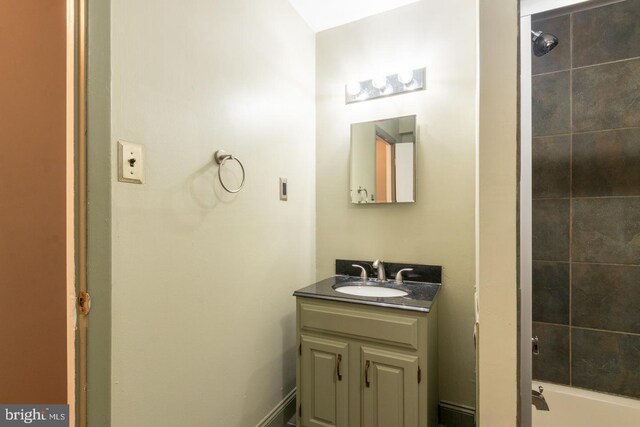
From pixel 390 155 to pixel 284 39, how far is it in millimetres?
916

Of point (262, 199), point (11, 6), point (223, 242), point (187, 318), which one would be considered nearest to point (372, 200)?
point (262, 199)

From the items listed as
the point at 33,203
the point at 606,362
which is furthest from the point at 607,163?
the point at 33,203

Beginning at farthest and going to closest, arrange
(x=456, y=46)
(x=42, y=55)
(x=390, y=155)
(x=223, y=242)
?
(x=390, y=155)
(x=456, y=46)
(x=223, y=242)
(x=42, y=55)

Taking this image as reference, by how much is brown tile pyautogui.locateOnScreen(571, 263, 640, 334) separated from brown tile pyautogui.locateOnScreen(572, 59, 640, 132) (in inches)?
29.8

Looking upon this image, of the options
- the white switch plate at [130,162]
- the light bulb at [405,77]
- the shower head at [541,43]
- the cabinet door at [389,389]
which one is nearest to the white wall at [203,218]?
the white switch plate at [130,162]

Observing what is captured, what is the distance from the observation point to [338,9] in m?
1.83

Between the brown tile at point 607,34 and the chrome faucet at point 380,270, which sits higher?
the brown tile at point 607,34

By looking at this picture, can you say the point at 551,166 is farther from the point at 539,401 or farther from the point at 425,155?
the point at 539,401

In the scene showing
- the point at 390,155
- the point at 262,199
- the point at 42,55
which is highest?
the point at 42,55

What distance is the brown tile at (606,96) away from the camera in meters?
1.52

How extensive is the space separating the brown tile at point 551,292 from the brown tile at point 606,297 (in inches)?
1.4

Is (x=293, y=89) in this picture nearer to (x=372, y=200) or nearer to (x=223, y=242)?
(x=372, y=200)

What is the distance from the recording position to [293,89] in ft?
5.96

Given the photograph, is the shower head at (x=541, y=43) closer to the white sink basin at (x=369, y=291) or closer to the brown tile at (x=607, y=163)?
the brown tile at (x=607, y=163)
